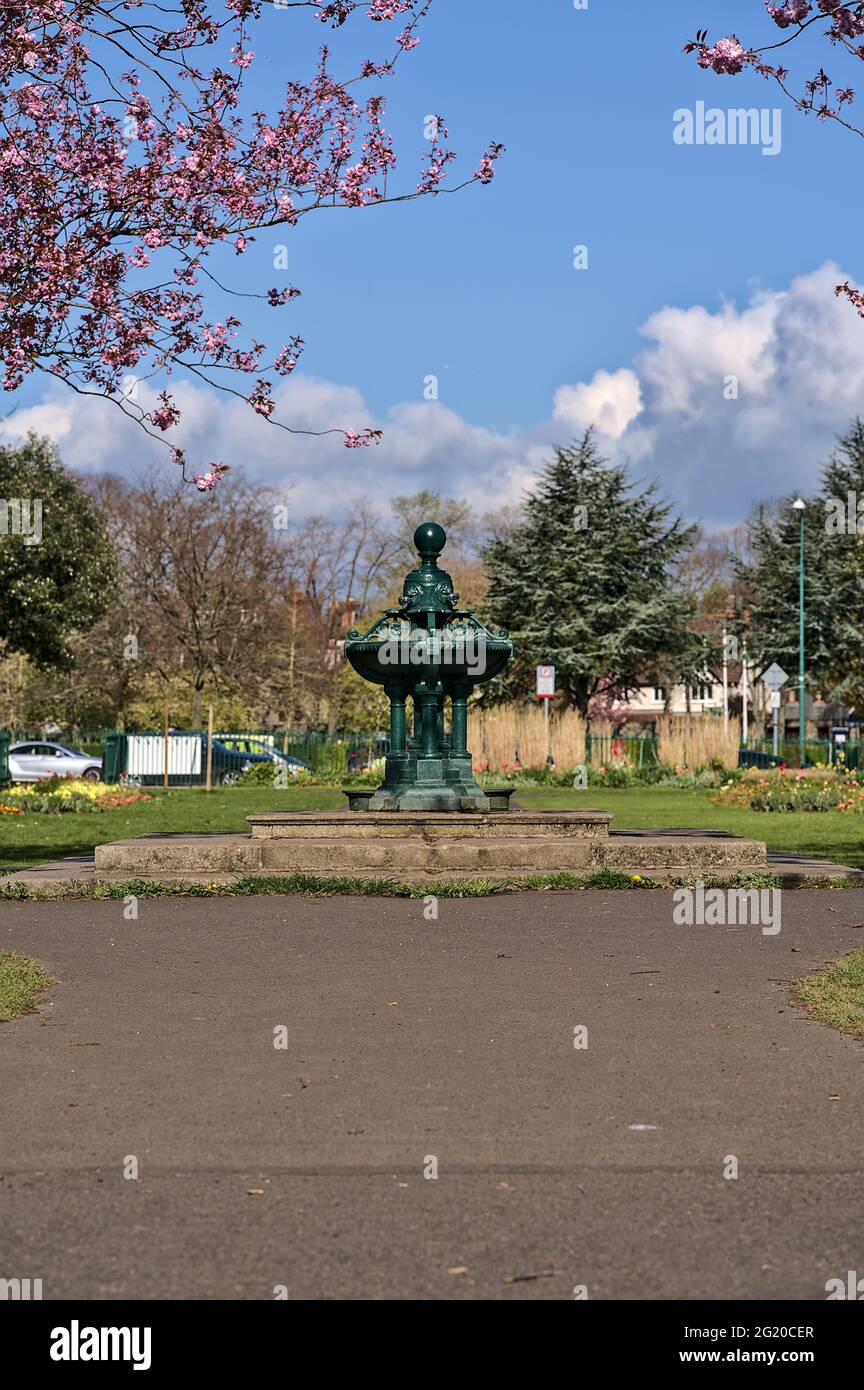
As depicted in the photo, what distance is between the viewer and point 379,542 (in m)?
70.4

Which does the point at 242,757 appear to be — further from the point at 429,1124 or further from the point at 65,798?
the point at 429,1124

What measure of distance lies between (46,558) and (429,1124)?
3667 cm

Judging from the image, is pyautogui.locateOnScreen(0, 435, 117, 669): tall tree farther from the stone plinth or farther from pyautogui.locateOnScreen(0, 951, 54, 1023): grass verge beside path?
pyautogui.locateOnScreen(0, 951, 54, 1023): grass verge beside path

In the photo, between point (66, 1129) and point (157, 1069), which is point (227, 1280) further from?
point (157, 1069)

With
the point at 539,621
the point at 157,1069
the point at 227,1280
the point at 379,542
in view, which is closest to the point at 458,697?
the point at 157,1069

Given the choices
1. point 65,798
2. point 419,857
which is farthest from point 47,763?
point 419,857

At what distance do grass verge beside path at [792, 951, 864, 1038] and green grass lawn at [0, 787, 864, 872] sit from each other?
6866 mm

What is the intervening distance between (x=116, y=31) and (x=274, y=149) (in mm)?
1546

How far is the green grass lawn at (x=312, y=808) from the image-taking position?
63.3 ft

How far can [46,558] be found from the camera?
4059 cm

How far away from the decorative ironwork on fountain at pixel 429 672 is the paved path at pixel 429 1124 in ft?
16.2

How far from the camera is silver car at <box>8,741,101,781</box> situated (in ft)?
152

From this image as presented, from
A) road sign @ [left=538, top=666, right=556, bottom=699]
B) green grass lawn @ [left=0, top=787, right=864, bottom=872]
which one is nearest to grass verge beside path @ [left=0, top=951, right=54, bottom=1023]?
green grass lawn @ [left=0, top=787, right=864, bottom=872]

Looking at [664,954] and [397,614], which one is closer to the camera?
[664,954]
